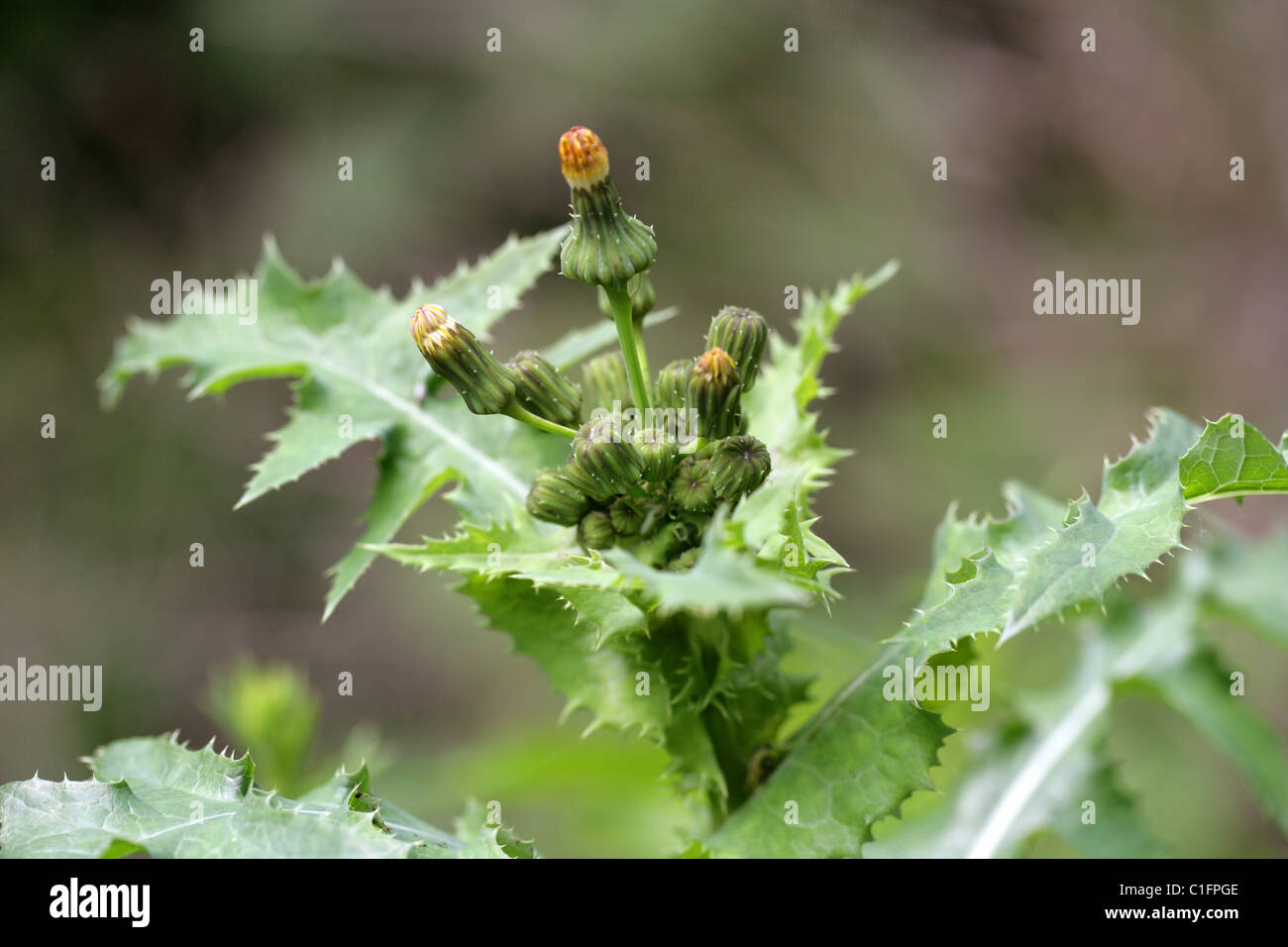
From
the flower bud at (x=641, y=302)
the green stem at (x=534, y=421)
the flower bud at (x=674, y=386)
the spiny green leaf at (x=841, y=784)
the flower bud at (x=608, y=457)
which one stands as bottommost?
the spiny green leaf at (x=841, y=784)

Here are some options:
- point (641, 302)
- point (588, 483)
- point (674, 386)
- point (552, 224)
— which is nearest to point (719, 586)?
point (588, 483)

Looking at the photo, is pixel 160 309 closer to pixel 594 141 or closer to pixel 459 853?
pixel 594 141

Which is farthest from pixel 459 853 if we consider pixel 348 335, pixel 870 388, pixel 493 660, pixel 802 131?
pixel 802 131

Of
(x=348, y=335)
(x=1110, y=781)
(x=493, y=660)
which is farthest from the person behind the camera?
(x=493, y=660)

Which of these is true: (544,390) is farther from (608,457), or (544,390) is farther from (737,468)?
(737,468)

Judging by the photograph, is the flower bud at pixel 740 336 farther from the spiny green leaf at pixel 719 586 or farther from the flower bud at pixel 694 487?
the spiny green leaf at pixel 719 586

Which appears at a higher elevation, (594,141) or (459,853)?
(594,141)

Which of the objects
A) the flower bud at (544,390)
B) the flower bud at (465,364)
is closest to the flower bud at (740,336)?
the flower bud at (544,390)

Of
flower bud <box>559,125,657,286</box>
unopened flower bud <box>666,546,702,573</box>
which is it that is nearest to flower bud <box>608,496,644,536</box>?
unopened flower bud <box>666,546,702,573</box>
